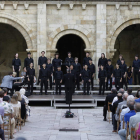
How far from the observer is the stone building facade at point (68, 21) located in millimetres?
20141

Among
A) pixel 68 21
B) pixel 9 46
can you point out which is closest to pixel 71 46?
pixel 68 21

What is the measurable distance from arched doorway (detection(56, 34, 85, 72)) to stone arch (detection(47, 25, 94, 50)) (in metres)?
3.93

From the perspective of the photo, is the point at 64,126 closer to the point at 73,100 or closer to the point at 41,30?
the point at 73,100

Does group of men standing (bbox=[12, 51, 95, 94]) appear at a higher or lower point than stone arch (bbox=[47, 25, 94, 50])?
lower

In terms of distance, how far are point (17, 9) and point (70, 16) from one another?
329 centimetres

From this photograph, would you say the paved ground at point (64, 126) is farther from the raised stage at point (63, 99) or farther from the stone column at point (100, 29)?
the stone column at point (100, 29)

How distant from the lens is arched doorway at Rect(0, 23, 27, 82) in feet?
78.6

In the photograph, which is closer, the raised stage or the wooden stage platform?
the wooden stage platform

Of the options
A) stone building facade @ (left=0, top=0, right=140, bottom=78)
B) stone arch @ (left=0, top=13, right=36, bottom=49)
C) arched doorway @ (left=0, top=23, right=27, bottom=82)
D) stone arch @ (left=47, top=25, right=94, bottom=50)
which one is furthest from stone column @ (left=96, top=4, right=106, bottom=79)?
arched doorway @ (left=0, top=23, right=27, bottom=82)

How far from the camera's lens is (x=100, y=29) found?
2027 cm

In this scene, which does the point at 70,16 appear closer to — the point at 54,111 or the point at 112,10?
the point at 112,10

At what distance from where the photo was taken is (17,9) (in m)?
20.2

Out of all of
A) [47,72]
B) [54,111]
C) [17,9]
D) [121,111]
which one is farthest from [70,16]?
[121,111]

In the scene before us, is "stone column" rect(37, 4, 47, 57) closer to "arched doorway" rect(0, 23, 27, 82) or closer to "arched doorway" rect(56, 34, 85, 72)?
"arched doorway" rect(0, 23, 27, 82)
